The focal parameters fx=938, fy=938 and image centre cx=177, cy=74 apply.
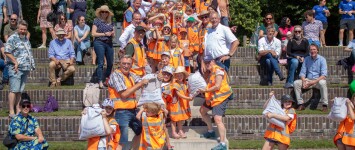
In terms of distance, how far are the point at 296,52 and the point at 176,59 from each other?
11.1ft

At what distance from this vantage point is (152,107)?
602 inches

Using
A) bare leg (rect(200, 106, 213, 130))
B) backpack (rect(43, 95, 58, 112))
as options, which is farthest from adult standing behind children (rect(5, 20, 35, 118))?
bare leg (rect(200, 106, 213, 130))

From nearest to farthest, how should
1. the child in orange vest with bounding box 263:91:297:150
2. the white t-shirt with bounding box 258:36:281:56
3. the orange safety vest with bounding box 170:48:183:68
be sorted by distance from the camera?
the child in orange vest with bounding box 263:91:297:150 < the orange safety vest with bounding box 170:48:183:68 < the white t-shirt with bounding box 258:36:281:56

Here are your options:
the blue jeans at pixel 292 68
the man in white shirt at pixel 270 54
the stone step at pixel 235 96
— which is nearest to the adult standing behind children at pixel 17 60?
the stone step at pixel 235 96

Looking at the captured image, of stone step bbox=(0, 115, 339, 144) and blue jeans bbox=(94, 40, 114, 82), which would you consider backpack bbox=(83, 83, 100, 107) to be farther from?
blue jeans bbox=(94, 40, 114, 82)

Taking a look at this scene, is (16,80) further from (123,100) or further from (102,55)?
(123,100)

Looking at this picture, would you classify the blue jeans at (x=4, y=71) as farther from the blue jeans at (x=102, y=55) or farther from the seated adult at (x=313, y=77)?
the seated adult at (x=313, y=77)

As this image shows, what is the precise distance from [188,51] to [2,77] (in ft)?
13.9

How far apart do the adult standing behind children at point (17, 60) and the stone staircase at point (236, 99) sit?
1.88 feet

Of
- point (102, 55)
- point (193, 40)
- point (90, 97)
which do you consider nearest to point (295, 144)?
point (90, 97)

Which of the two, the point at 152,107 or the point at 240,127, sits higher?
the point at 152,107

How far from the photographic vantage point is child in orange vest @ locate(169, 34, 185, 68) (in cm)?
1831

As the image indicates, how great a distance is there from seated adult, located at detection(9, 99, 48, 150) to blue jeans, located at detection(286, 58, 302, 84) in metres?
6.31

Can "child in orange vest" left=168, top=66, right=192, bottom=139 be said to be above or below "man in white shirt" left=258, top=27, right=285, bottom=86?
below
